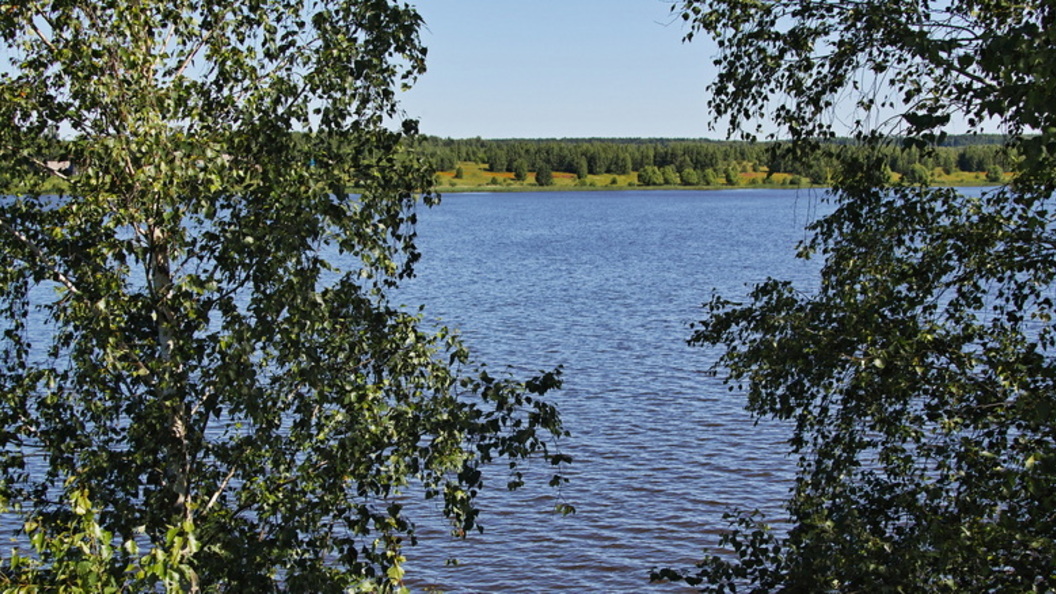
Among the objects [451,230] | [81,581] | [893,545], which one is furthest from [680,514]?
[451,230]

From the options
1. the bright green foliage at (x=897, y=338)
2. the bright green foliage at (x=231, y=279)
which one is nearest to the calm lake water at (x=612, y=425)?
the bright green foliage at (x=897, y=338)

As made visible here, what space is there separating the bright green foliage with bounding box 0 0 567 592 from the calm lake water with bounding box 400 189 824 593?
13.9 feet

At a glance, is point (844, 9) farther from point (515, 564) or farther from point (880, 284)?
point (515, 564)

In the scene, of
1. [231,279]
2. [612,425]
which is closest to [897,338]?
[231,279]

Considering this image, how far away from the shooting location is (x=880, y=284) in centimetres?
911

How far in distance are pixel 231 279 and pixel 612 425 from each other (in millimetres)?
16602

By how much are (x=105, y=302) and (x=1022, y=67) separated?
665cm

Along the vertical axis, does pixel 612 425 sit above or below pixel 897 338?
below

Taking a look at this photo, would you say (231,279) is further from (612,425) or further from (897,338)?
(612,425)

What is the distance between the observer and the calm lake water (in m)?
17.3

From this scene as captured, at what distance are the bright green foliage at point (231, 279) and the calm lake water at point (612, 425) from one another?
4.24 metres

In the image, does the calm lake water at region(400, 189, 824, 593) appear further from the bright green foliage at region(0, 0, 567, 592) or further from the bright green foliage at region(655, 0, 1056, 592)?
the bright green foliage at region(0, 0, 567, 592)

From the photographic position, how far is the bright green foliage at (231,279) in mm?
7984

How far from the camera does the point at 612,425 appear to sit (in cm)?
2427
